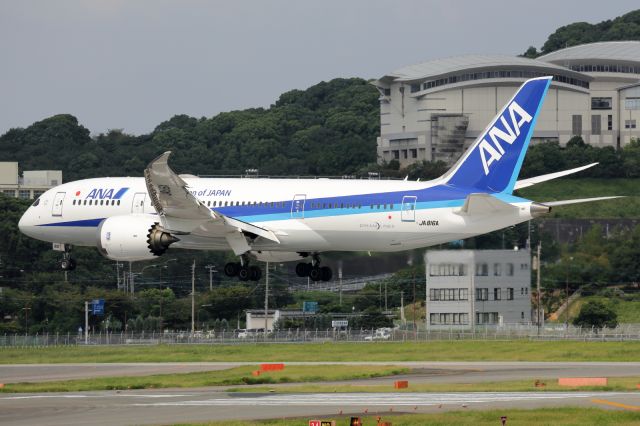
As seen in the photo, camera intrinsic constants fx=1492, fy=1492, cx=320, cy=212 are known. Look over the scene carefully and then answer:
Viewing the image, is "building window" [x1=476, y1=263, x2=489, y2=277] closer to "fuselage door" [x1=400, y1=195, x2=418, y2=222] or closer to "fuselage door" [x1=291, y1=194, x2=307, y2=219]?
"fuselage door" [x1=400, y1=195, x2=418, y2=222]

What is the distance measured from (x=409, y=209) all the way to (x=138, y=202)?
14456 millimetres

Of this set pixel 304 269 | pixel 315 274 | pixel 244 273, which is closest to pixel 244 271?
pixel 244 273

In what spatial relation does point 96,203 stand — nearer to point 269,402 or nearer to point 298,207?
point 298,207

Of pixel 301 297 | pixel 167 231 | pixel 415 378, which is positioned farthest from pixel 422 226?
pixel 301 297

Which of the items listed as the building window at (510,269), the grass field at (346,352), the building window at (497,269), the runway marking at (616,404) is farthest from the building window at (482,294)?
the runway marking at (616,404)

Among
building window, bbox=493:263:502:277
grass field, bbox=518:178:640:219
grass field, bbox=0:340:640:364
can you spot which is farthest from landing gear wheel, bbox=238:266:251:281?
grass field, bbox=518:178:640:219

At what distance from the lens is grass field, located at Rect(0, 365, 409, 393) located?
69.1 meters

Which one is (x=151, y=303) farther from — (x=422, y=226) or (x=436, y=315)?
(x=422, y=226)

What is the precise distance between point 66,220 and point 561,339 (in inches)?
1445

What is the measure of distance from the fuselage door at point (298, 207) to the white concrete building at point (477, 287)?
27.9 feet

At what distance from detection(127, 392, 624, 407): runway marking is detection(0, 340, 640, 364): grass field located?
22.9 meters

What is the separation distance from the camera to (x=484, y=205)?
6856cm

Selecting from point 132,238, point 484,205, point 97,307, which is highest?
point 484,205

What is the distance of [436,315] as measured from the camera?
110 metres
